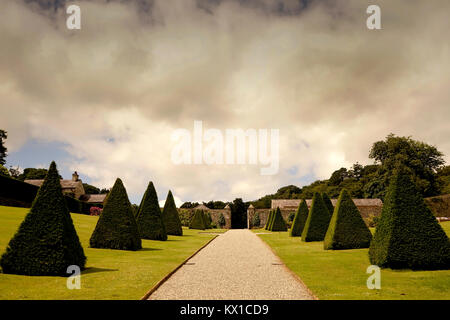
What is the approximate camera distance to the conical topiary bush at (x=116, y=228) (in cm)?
1755

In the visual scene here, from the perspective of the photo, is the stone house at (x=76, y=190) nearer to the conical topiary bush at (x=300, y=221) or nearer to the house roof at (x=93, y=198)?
the house roof at (x=93, y=198)

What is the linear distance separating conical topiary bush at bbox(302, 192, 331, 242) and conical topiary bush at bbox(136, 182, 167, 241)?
1089 cm

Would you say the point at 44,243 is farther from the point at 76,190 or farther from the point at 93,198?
the point at 93,198

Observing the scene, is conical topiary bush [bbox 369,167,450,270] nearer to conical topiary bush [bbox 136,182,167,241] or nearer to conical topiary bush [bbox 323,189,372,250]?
conical topiary bush [bbox 323,189,372,250]

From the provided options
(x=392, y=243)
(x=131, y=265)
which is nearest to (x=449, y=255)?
(x=392, y=243)

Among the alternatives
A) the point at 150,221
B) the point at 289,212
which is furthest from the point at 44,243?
the point at 289,212

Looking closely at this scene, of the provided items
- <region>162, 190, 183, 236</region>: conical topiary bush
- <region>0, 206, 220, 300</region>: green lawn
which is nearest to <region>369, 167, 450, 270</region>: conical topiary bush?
<region>0, 206, 220, 300</region>: green lawn

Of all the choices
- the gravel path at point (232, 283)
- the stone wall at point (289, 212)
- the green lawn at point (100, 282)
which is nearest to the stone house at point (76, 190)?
the stone wall at point (289, 212)

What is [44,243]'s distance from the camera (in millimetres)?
10289

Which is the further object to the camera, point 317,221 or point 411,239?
point 317,221

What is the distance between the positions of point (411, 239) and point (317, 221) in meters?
12.6
